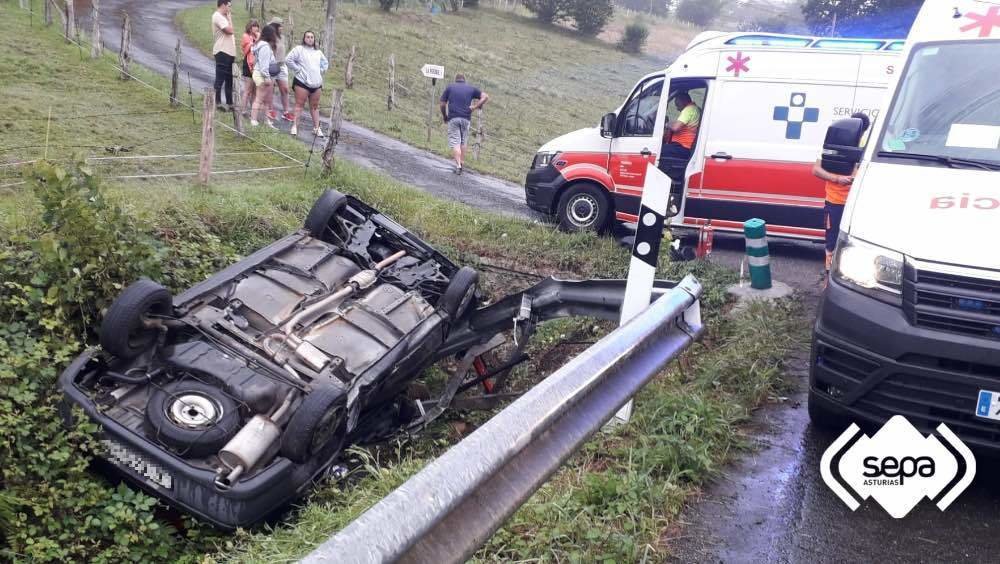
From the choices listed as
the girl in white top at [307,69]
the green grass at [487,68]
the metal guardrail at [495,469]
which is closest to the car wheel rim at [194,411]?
the metal guardrail at [495,469]

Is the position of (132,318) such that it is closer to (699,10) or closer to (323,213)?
(323,213)

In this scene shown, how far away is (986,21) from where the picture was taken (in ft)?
16.7

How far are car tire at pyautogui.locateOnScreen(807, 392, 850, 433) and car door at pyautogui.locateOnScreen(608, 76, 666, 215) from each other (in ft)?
20.2

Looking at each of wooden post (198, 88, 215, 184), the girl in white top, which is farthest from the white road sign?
wooden post (198, 88, 215, 184)

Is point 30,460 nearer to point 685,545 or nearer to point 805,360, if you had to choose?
point 685,545

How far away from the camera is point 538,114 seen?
96.7 feet

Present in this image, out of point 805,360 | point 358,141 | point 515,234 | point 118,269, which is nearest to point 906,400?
point 805,360

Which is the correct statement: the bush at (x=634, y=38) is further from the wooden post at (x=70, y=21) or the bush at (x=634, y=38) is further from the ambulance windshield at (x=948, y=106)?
the ambulance windshield at (x=948, y=106)

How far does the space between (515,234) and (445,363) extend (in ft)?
9.69

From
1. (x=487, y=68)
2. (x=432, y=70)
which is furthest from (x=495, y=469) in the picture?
(x=487, y=68)

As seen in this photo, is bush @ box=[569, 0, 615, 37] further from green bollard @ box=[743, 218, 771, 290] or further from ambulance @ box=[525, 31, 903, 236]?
green bollard @ box=[743, 218, 771, 290]

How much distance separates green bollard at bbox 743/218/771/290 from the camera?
25.3 ft

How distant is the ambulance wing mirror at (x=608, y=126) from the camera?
10.7m

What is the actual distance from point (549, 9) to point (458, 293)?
4327cm
